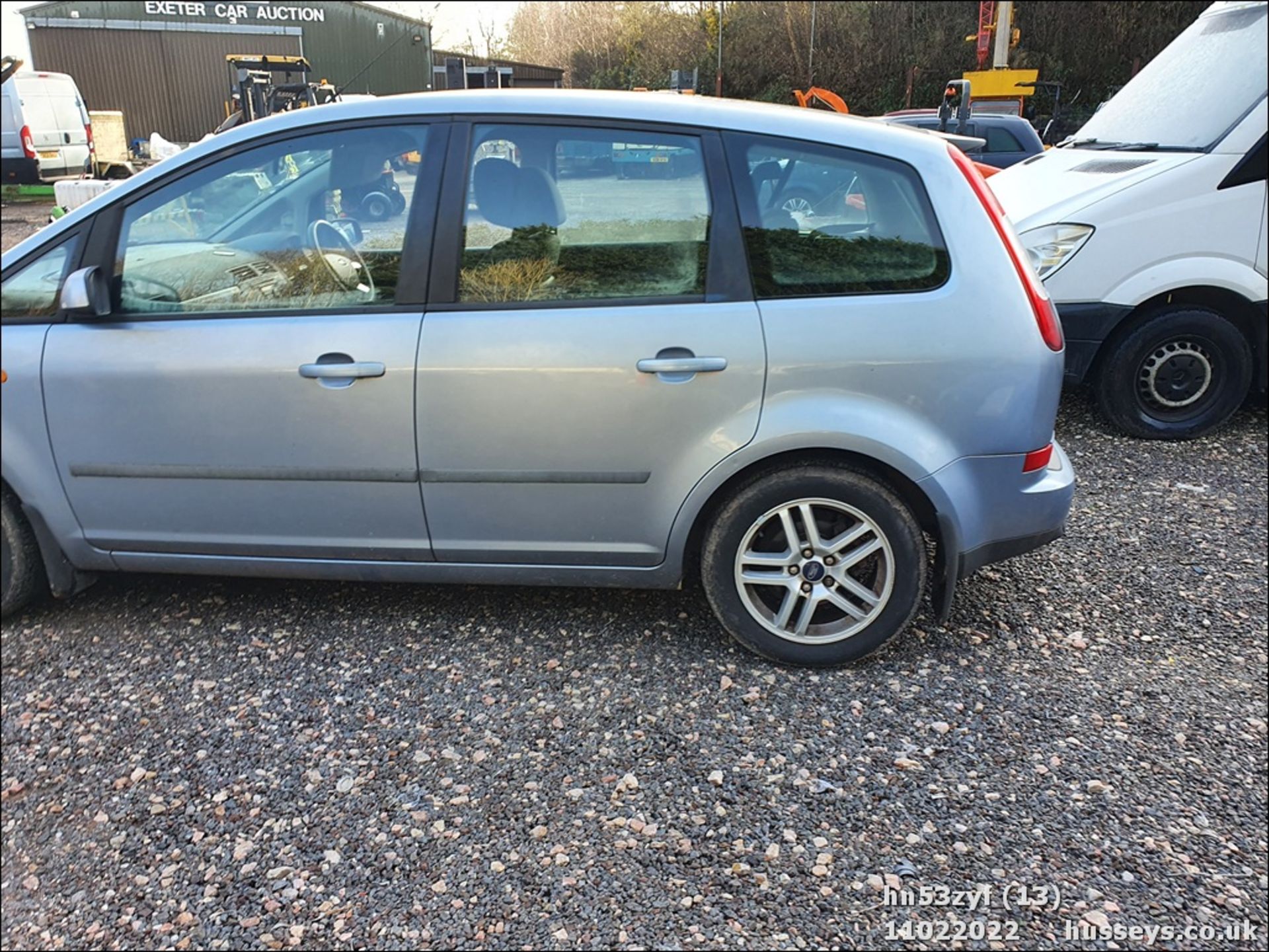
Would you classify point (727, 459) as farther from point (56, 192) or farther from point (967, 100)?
point (56, 192)

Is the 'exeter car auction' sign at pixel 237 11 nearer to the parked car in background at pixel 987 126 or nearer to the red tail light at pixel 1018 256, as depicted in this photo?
the parked car in background at pixel 987 126

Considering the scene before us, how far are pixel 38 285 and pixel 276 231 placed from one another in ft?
1.85

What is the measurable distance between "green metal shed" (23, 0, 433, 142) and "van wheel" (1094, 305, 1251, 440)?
4.02m

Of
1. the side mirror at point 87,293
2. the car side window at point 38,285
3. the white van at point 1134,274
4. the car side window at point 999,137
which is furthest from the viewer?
the car side window at point 999,137

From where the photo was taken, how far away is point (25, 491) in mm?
2564

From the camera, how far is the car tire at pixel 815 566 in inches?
110

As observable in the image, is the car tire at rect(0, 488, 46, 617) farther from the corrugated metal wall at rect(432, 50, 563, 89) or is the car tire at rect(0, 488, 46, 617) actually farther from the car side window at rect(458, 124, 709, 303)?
the corrugated metal wall at rect(432, 50, 563, 89)

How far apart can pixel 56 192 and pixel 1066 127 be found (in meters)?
3.08

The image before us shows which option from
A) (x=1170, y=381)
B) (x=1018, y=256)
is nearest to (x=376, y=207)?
(x=1018, y=256)

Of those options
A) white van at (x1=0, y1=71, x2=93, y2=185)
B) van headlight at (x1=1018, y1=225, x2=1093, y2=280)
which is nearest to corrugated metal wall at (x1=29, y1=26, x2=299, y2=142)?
van headlight at (x1=1018, y1=225, x2=1093, y2=280)

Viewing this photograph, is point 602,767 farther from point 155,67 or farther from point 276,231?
point 155,67

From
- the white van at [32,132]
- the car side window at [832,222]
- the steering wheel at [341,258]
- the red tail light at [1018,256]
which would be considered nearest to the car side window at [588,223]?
the car side window at [832,222]

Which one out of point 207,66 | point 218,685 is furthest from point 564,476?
point 207,66

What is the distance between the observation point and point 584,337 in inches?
104
